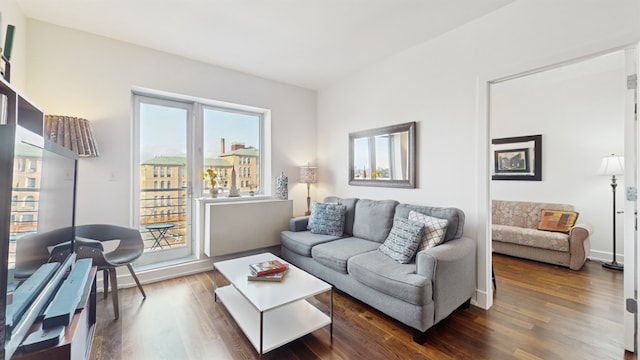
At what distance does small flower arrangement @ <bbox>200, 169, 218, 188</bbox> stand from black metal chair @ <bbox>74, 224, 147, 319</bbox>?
1.02m

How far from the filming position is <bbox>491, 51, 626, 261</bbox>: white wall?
134 inches

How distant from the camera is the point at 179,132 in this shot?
334 cm

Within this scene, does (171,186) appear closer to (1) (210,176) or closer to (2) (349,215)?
(1) (210,176)

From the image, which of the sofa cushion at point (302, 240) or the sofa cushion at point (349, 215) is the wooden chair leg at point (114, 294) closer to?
the sofa cushion at point (302, 240)

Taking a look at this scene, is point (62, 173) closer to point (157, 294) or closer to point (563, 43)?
point (157, 294)

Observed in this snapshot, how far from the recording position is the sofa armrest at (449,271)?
1.90 meters

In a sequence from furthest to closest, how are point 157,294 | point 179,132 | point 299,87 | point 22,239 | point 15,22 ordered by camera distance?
point 299,87 < point 179,132 < point 157,294 < point 15,22 < point 22,239

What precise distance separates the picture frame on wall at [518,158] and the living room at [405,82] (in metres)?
0.76

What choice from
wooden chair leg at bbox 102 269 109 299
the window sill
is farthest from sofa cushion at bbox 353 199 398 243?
wooden chair leg at bbox 102 269 109 299

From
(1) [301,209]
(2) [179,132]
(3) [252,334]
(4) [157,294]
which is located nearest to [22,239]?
(3) [252,334]

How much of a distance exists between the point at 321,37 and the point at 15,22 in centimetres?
258

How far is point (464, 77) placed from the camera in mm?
2488

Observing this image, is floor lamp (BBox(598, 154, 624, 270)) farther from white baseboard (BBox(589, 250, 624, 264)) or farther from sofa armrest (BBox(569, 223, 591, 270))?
sofa armrest (BBox(569, 223, 591, 270))

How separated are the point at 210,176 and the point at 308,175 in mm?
1364
